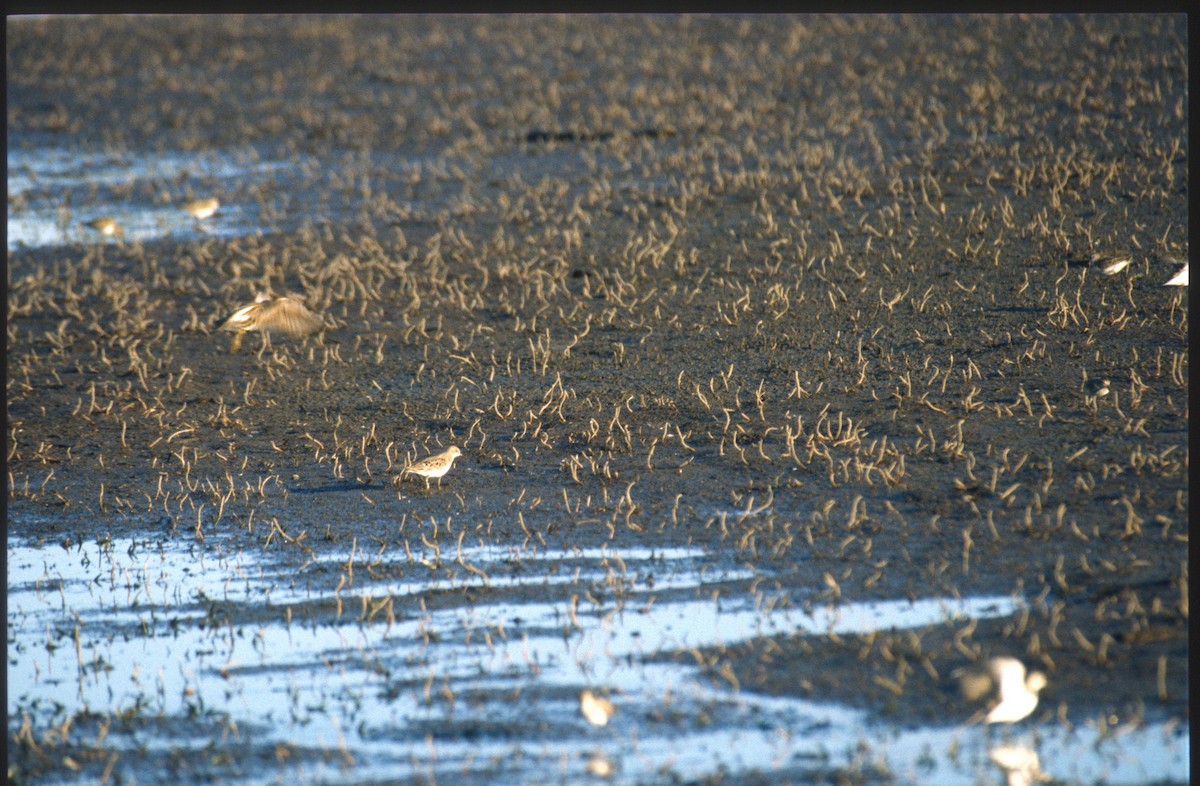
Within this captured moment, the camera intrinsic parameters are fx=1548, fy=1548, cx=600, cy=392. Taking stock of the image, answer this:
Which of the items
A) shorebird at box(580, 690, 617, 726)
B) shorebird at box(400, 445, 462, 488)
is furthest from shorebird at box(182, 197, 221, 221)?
shorebird at box(580, 690, 617, 726)

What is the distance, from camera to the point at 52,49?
24.4 meters

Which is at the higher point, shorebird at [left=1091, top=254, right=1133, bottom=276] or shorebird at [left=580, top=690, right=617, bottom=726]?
shorebird at [left=1091, top=254, right=1133, bottom=276]

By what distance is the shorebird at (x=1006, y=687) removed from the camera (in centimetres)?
494

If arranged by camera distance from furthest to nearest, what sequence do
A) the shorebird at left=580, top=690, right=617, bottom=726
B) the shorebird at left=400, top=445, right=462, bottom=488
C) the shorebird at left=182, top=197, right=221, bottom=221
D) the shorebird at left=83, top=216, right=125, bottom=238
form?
the shorebird at left=182, top=197, right=221, bottom=221 → the shorebird at left=83, top=216, right=125, bottom=238 → the shorebird at left=400, top=445, right=462, bottom=488 → the shorebird at left=580, top=690, right=617, bottom=726

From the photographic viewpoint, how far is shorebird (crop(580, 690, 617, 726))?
16.9ft

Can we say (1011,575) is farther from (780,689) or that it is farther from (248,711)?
(248,711)

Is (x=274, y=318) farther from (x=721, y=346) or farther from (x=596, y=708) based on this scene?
(x=596, y=708)

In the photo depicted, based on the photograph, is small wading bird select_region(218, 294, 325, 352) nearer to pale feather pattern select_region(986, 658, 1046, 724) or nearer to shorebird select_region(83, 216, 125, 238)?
shorebird select_region(83, 216, 125, 238)

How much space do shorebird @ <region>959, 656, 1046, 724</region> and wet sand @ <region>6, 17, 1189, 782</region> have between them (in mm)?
70

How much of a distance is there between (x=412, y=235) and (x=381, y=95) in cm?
684

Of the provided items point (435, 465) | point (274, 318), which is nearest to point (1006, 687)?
point (435, 465)

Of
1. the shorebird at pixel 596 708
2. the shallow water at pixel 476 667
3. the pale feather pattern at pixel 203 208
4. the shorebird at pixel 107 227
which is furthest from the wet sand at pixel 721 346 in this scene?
the pale feather pattern at pixel 203 208

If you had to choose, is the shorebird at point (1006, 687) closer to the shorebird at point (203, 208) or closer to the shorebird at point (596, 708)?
the shorebird at point (596, 708)

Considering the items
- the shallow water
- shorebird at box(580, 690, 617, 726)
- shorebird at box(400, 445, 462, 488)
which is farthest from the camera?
shorebird at box(400, 445, 462, 488)
